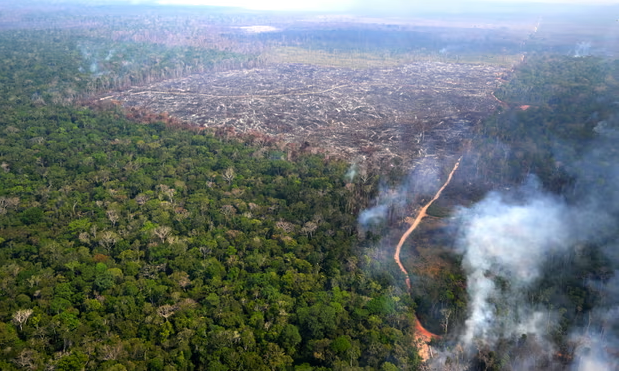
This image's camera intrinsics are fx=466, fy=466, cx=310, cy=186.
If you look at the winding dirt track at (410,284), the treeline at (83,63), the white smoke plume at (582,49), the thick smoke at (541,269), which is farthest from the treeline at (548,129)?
the treeline at (83,63)

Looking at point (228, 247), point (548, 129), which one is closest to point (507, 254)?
point (228, 247)

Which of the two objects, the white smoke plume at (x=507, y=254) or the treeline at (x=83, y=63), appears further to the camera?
the treeline at (x=83, y=63)


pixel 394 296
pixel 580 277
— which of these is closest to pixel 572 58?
pixel 580 277

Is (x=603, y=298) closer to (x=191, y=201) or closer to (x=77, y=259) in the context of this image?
(x=191, y=201)

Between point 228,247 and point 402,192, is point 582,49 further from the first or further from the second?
point 228,247

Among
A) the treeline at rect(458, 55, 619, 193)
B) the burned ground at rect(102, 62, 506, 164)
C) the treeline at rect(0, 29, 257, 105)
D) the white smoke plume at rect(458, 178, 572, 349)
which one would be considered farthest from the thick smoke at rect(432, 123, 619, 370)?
the treeline at rect(0, 29, 257, 105)

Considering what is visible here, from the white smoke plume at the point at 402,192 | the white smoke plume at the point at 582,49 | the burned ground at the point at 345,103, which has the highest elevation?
the white smoke plume at the point at 582,49

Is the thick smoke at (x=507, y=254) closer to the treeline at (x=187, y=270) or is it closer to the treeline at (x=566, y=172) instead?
the treeline at (x=566, y=172)

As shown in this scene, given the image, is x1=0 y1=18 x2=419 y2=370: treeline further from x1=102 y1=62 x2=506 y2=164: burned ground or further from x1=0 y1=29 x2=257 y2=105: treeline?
x1=0 y1=29 x2=257 y2=105: treeline
